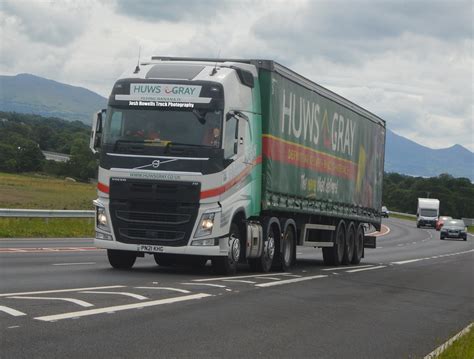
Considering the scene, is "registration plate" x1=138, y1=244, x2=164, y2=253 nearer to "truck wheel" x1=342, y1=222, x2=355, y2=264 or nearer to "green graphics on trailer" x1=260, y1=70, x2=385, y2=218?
"green graphics on trailer" x1=260, y1=70, x2=385, y2=218

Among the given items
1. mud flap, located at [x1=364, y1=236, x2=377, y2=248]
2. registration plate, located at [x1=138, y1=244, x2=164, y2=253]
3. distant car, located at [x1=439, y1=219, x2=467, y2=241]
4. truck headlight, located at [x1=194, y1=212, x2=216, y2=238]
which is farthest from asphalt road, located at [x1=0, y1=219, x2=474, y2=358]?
distant car, located at [x1=439, y1=219, x2=467, y2=241]

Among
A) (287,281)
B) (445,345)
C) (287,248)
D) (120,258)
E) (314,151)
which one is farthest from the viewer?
(314,151)

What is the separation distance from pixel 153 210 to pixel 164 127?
1.45m

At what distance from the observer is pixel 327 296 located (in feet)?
49.7

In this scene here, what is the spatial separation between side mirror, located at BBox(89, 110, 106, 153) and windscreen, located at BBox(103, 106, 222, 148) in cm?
10

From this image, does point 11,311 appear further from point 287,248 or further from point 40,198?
point 40,198

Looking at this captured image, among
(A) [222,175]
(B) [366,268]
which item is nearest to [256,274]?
(A) [222,175]

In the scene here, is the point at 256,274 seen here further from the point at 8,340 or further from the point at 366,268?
the point at 8,340

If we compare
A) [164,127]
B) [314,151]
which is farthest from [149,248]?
[314,151]

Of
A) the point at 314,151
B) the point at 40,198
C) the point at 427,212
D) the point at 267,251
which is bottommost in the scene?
the point at 267,251

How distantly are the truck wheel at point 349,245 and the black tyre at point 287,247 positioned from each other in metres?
5.13

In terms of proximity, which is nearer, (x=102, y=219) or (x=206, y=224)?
(x=206, y=224)

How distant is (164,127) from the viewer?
1709 centimetres

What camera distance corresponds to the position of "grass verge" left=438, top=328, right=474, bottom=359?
901 centimetres
